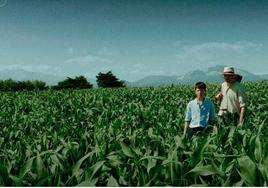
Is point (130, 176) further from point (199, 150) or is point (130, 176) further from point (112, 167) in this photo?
point (199, 150)

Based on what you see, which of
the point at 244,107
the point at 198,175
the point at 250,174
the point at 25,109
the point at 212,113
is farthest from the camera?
the point at 25,109

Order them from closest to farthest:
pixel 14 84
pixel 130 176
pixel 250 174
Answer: pixel 250 174, pixel 130 176, pixel 14 84

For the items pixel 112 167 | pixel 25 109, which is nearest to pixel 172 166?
pixel 112 167

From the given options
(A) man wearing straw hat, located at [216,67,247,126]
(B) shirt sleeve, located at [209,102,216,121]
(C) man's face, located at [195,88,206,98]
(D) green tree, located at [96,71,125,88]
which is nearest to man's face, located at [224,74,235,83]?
(A) man wearing straw hat, located at [216,67,247,126]

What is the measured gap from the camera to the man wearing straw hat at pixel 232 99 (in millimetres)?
8844

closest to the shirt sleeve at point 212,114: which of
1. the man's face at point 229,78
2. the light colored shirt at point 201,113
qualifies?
the light colored shirt at point 201,113

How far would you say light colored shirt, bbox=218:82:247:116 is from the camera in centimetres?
898

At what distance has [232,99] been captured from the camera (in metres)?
9.09

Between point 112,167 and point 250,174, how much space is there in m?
1.23

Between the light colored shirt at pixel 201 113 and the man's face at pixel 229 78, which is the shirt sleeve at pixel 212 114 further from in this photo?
the man's face at pixel 229 78

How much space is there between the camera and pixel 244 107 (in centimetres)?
891

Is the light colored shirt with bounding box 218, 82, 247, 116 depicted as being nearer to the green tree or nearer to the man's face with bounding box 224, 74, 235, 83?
the man's face with bounding box 224, 74, 235, 83

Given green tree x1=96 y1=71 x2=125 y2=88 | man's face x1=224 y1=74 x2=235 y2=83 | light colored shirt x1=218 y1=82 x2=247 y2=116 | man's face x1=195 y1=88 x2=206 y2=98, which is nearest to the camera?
man's face x1=195 y1=88 x2=206 y2=98

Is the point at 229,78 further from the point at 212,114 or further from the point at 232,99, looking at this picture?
the point at 212,114
